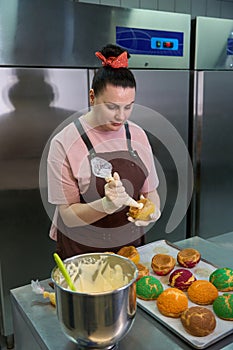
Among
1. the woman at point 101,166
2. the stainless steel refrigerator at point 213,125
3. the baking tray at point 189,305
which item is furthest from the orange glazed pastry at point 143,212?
the stainless steel refrigerator at point 213,125

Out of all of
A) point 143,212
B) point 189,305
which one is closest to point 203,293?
point 189,305

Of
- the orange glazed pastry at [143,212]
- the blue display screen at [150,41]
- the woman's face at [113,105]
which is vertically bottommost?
the orange glazed pastry at [143,212]

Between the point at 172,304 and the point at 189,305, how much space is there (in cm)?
5

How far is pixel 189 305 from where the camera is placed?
778mm

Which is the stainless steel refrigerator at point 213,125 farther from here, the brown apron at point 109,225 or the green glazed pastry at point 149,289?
the green glazed pastry at point 149,289

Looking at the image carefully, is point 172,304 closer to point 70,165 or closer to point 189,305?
point 189,305

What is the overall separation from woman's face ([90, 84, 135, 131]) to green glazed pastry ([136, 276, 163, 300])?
0.49m

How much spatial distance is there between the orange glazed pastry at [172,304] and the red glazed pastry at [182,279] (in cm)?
6

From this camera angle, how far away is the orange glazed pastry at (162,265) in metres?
0.90

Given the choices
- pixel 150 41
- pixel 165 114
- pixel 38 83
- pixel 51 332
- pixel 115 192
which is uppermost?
pixel 150 41

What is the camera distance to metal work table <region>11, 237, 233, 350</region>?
69cm

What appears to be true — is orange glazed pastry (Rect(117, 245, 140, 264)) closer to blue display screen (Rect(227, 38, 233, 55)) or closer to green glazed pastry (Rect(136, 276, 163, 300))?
green glazed pastry (Rect(136, 276, 163, 300))

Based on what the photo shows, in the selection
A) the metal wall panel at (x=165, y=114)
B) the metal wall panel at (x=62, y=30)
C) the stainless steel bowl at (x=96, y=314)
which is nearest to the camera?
the stainless steel bowl at (x=96, y=314)

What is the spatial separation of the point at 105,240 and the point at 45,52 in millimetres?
864
